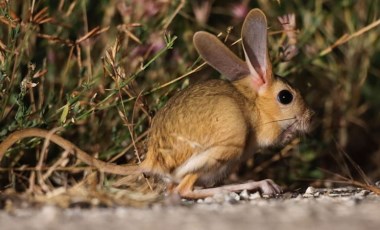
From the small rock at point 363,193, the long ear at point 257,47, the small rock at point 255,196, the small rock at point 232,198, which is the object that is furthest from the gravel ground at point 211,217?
the long ear at point 257,47

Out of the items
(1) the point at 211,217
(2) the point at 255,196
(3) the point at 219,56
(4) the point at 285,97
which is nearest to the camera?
(1) the point at 211,217

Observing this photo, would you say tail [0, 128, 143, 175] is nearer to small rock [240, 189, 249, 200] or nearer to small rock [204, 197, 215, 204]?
small rock [204, 197, 215, 204]

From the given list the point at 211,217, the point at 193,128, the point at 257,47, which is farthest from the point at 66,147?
the point at 257,47

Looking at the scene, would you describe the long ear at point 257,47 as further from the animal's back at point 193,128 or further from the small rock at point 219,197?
the small rock at point 219,197

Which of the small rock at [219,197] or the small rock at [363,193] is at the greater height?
the small rock at [219,197]

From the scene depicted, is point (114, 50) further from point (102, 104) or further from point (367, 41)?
point (367, 41)

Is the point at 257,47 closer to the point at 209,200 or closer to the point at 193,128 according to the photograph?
the point at 193,128
